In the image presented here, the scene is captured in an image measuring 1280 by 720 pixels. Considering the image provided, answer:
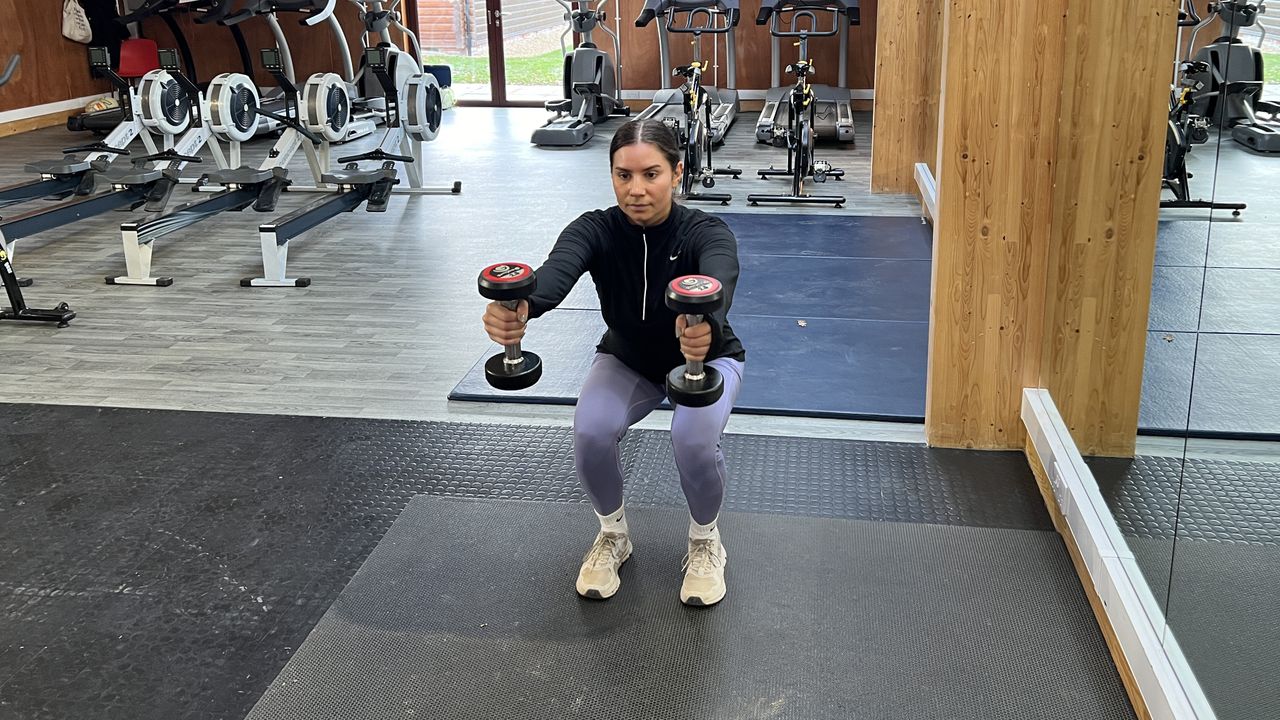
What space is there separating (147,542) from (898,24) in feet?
17.1

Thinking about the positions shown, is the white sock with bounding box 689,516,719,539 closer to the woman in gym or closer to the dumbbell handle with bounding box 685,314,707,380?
the woman in gym

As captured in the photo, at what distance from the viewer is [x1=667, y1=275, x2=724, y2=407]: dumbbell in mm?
1870

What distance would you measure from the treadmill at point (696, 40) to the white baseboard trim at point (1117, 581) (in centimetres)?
569

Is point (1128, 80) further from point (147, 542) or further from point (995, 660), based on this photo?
point (147, 542)

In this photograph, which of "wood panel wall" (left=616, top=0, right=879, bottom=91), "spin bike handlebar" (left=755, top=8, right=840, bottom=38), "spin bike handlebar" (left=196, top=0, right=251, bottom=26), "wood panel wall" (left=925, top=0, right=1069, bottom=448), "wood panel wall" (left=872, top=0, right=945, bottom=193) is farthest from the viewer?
"wood panel wall" (left=616, top=0, right=879, bottom=91)

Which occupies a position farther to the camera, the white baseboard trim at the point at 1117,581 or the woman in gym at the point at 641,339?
the woman in gym at the point at 641,339

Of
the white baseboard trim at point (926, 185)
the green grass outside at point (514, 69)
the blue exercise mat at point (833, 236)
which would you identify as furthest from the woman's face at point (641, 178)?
the green grass outside at point (514, 69)

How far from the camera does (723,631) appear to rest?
224 cm

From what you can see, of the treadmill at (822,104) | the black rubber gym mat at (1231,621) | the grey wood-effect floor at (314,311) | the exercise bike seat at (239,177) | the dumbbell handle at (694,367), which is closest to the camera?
the black rubber gym mat at (1231,621)

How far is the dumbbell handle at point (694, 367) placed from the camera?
1.94 m

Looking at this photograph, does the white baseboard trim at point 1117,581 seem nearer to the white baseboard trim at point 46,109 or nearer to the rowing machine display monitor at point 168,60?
the rowing machine display monitor at point 168,60

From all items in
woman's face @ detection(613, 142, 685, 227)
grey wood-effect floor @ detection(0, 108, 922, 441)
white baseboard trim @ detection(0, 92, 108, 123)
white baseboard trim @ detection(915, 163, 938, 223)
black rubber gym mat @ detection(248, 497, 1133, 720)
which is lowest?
black rubber gym mat @ detection(248, 497, 1133, 720)

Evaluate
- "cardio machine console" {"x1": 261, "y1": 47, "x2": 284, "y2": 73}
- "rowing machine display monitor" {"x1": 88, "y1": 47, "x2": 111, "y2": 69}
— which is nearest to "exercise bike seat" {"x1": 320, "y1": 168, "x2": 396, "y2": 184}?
"cardio machine console" {"x1": 261, "y1": 47, "x2": 284, "y2": 73}

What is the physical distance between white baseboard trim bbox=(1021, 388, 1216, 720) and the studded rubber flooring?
0.18 m
